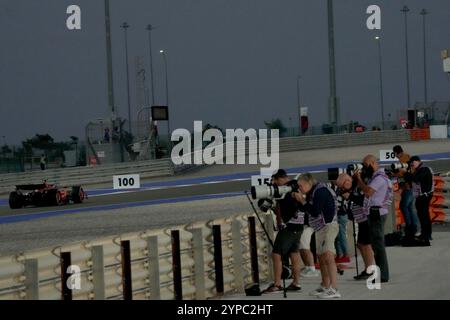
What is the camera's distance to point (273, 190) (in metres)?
Result: 11.0

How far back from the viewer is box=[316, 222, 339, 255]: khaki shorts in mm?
11250

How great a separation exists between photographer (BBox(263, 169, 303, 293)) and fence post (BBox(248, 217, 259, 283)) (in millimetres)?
802

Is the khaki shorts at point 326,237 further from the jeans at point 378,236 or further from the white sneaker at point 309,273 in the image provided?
the white sneaker at point 309,273

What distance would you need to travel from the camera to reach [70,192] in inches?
1227

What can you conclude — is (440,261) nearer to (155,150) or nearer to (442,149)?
(155,150)

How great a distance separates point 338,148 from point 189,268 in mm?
44521

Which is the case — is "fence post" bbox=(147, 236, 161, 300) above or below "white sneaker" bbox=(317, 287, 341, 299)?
above

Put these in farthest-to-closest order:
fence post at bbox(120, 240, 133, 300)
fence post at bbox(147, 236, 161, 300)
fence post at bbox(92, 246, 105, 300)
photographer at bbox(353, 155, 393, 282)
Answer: photographer at bbox(353, 155, 393, 282), fence post at bbox(147, 236, 161, 300), fence post at bbox(120, 240, 133, 300), fence post at bbox(92, 246, 105, 300)

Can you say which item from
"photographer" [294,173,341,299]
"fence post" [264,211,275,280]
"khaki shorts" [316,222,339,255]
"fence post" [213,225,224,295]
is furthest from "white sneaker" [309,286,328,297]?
"fence post" [264,211,275,280]

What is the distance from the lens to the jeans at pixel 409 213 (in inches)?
661

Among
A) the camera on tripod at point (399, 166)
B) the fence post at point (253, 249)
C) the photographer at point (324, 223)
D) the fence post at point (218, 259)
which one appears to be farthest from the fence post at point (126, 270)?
the camera on tripod at point (399, 166)

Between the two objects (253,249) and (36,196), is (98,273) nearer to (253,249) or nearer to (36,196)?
(253,249)

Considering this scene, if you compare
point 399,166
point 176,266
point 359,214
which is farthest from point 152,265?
point 399,166

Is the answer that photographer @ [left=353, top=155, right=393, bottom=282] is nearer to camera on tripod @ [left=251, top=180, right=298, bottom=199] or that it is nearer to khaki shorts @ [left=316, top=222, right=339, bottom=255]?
khaki shorts @ [left=316, top=222, right=339, bottom=255]
